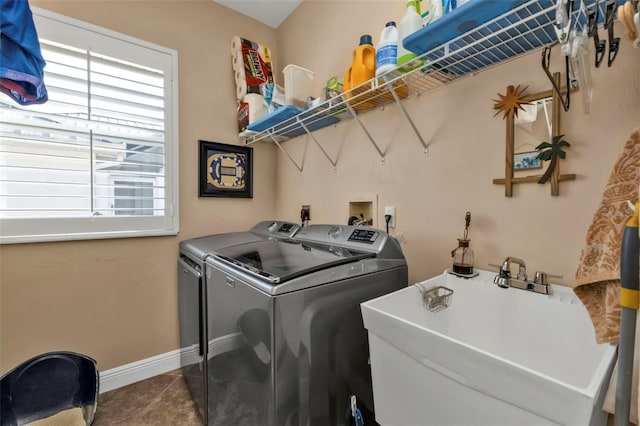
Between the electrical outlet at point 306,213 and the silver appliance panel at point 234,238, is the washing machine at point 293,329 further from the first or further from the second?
the electrical outlet at point 306,213

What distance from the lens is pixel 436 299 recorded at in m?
1.14

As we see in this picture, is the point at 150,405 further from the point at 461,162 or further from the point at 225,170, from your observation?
the point at 461,162

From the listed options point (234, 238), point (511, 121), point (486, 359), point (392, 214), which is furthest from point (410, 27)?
point (234, 238)

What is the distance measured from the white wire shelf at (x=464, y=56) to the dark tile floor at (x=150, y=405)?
2.04 metres

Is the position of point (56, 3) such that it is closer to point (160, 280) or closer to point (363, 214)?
point (160, 280)

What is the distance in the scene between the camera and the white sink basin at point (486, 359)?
22.1 inches

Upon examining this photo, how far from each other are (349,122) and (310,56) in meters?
0.78

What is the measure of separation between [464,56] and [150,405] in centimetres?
265

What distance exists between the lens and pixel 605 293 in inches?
27.8

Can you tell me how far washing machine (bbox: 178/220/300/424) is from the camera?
1.60 m

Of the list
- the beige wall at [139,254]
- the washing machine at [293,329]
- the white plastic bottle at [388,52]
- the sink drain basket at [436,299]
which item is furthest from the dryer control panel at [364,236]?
the beige wall at [139,254]

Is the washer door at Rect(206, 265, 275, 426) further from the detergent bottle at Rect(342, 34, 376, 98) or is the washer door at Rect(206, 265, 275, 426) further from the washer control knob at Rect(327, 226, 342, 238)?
the detergent bottle at Rect(342, 34, 376, 98)

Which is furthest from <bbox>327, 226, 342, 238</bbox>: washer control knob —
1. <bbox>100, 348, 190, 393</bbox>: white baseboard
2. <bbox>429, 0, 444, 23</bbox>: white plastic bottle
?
<bbox>100, 348, 190, 393</bbox>: white baseboard

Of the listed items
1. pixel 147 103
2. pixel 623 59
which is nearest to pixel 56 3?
pixel 147 103
